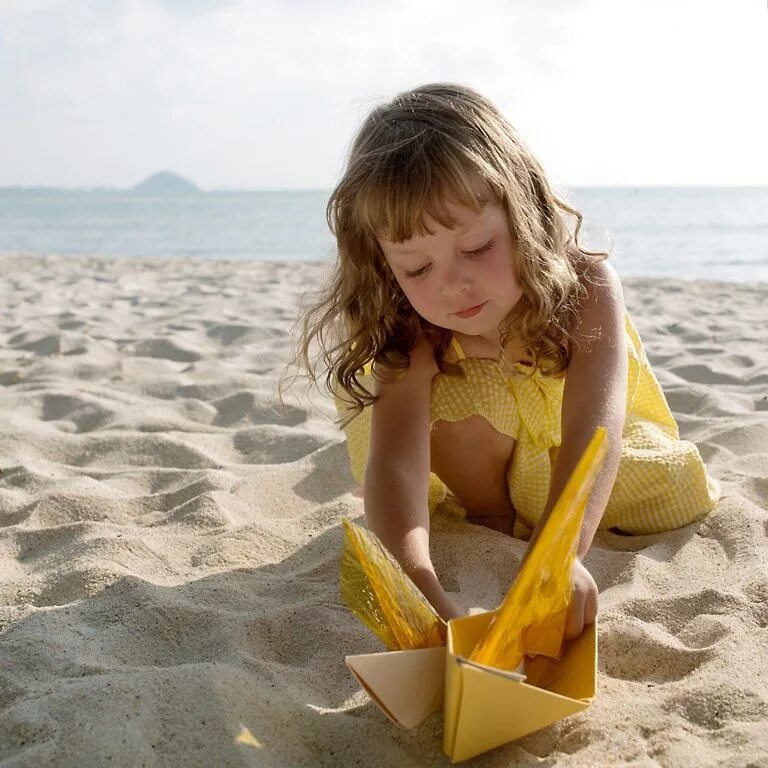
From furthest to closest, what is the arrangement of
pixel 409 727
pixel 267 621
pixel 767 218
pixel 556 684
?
pixel 767 218, pixel 267 621, pixel 556 684, pixel 409 727

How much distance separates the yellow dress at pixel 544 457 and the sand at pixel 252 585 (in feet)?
0.20

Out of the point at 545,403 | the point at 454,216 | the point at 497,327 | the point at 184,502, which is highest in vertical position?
the point at 454,216

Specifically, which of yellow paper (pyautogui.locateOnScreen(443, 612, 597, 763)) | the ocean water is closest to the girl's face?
yellow paper (pyautogui.locateOnScreen(443, 612, 597, 763))


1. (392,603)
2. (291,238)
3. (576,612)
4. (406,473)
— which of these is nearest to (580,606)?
(576,612)

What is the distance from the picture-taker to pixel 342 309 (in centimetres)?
190

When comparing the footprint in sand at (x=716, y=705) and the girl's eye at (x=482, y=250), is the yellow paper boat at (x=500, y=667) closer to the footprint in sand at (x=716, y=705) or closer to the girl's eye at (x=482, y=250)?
the footprint in sand at (x=716, y=705)

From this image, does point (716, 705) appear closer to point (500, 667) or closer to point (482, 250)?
point (500, 667)

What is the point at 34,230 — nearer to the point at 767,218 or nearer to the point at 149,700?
the point at 767,218

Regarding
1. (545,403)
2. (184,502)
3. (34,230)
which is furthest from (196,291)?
(34,230)

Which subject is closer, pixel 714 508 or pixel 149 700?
pixel 149 700

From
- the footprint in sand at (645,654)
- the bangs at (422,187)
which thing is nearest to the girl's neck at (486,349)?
the bangs at (422,187)

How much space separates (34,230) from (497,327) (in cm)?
1745

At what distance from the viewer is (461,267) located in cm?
158

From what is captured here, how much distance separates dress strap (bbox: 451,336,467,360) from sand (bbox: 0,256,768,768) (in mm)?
389
